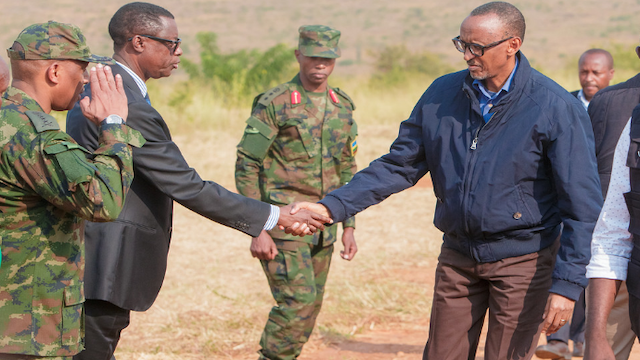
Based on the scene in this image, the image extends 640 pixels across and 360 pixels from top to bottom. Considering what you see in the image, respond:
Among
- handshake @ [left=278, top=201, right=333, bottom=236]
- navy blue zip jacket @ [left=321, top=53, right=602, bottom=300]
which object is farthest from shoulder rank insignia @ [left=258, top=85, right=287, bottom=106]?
navy blue zip jacket @ [left=321, top=53, right=602, bottom=300]

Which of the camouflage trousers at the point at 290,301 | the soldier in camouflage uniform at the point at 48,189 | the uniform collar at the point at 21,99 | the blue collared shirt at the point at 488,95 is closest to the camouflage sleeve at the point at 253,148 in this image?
the camouflage trousers at the point at 290,301

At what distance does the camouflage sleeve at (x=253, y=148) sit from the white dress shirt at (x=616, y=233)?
9.17 ft

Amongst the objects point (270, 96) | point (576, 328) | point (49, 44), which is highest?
point (49, 44)

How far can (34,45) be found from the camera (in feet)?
9.86

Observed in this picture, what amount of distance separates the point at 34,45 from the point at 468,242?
81.3 inches

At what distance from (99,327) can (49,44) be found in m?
1.38

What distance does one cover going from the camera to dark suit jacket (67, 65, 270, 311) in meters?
3.58

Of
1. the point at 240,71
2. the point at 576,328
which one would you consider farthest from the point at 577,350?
the point at 240,71

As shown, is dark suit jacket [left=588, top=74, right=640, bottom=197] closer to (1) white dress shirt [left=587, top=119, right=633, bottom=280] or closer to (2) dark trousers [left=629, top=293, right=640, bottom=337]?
(1) white dress shirt [left=587, top=119, right=633, bottom=280]

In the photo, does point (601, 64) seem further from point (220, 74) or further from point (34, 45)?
point (220, 74)

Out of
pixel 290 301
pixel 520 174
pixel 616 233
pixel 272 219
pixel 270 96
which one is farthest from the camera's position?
pixel 270 96

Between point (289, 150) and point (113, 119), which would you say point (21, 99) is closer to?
point (113, 119)

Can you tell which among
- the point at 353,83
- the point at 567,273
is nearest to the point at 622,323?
the point at 567,273

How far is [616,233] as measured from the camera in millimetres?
3141
